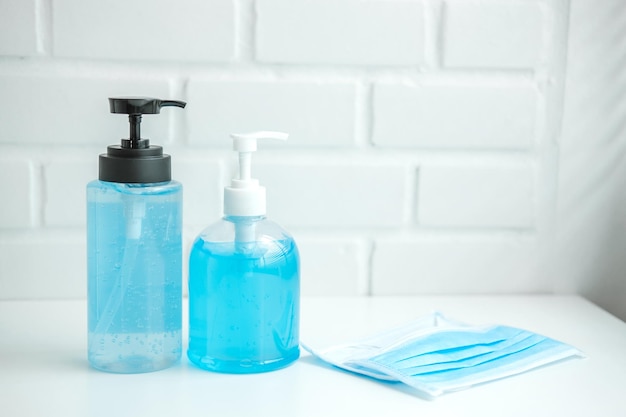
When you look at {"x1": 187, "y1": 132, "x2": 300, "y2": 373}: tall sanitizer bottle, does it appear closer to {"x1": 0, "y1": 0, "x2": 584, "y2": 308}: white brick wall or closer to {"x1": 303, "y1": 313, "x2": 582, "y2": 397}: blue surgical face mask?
{"x1": 303, "y1": 313, "x2": 582, "y2": 397}: blue surgical face mask

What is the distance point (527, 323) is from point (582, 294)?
0.55 feet

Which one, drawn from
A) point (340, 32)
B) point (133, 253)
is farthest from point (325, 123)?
point (133, 253)

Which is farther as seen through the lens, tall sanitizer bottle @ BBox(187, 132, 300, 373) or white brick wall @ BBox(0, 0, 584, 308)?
white brick wall @ BBox(0, 0, 584, 308)

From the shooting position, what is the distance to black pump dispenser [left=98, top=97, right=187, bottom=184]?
687mm

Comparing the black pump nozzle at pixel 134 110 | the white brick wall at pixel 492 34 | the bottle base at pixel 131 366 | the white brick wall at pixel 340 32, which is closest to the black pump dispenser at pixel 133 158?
the black pump nozzle at pixel 134 110

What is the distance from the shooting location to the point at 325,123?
0.94m

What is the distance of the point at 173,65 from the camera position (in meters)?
0.92

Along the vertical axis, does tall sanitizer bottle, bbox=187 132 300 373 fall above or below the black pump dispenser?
below

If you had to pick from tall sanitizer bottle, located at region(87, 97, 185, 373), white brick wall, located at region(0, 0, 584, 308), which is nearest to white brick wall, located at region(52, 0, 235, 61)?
white brick wall, located at region(0, 0, 584, 308)

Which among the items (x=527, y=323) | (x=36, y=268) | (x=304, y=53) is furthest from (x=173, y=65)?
(x=527, y=323)

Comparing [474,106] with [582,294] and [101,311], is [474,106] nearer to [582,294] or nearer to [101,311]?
[582,294]

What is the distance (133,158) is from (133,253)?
0.26 ft

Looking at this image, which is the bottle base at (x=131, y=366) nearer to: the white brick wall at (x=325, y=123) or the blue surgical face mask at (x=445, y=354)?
the blue surgical face mask at (x=445, y=354)

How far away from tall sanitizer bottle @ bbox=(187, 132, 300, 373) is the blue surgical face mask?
0.06 m
